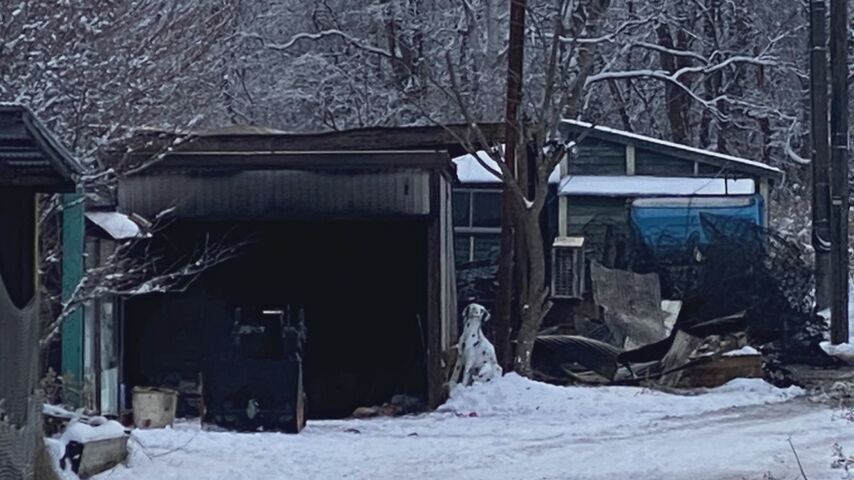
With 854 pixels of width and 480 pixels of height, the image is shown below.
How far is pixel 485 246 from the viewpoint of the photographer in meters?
27.3

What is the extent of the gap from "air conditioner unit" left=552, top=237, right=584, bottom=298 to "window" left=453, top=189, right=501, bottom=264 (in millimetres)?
1474

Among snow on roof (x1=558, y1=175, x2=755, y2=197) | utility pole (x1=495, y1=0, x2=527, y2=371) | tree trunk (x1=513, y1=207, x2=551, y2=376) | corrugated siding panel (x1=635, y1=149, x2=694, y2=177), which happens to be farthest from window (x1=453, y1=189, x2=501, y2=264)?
tree trunk (x1=513, y1=207, x2=551, y2=376)

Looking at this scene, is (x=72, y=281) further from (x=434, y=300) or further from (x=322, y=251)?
(x=322, y=251)

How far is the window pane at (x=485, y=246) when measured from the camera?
27.2 meters

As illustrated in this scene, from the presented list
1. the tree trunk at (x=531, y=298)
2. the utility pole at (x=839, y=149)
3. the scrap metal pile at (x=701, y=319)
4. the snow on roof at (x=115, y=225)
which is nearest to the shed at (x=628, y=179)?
the scrap metal pile at (x=701, y=319)

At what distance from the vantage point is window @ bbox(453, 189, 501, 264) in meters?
27.1

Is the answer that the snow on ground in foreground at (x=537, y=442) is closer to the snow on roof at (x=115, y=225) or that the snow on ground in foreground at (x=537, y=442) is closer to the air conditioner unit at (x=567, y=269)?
the snow on roof at (x=115, y=225)

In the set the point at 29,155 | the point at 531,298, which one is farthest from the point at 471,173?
the point at 29,155

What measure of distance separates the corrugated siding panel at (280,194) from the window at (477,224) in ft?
29.4

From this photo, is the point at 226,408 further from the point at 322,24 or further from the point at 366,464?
the point at 322,24

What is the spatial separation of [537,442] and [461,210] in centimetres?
1325

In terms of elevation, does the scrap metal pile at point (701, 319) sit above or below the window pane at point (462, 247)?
below

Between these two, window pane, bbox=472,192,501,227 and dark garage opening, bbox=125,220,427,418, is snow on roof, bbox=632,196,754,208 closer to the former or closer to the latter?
window pane, bbox=472,192,501,227

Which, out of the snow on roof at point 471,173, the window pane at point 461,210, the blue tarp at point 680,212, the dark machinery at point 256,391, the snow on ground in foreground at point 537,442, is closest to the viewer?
the snow on ground in foreground at point 537,442
